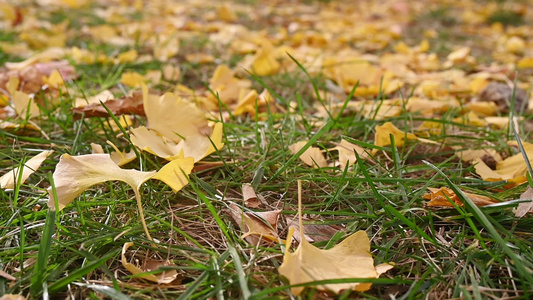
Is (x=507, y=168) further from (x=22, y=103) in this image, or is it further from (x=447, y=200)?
(x=22, y=103)

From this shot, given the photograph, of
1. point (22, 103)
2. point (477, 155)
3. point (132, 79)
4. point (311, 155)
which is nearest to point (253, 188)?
point (311, 155)

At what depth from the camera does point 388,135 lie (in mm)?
997

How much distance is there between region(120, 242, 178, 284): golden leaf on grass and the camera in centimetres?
61

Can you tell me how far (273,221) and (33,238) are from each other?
0.41m

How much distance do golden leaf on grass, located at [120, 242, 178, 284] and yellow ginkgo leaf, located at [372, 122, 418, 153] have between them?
0.57 m

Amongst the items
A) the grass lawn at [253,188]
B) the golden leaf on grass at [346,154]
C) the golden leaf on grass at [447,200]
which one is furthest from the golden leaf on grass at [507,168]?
the golden leaf on grass at [346,154]

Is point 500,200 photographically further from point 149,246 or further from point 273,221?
point 149,246

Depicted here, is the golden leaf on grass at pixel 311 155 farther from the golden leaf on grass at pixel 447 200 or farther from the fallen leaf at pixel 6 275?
the fallen leaf at pixel 6 275

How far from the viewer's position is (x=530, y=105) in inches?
58.0

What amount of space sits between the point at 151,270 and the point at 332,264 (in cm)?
27

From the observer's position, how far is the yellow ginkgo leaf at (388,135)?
3.21 ft

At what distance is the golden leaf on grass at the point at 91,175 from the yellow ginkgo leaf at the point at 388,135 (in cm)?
48

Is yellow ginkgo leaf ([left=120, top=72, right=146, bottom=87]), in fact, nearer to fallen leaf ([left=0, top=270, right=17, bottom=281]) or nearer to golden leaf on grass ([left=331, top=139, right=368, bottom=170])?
golden leaf on grass ([left=331, top=139, right=368, bottom=170])

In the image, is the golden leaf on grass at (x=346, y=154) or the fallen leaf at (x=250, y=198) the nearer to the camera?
the fallen leaf at (x=250, y=198)
